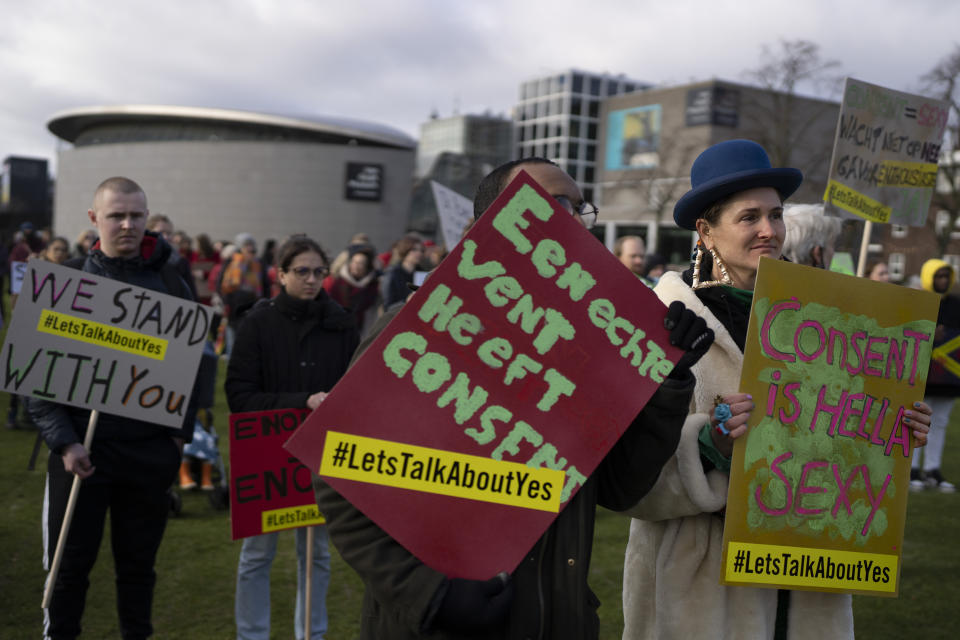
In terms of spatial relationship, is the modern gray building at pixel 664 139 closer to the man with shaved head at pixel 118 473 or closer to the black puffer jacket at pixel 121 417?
the black puffer jacket at pixel 121 417

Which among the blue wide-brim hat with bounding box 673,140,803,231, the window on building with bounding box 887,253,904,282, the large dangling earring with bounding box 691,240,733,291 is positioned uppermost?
the window on building with bounding box 887,253,904,282

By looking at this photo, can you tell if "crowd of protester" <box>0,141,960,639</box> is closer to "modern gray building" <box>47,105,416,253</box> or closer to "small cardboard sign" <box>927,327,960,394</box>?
"small cardboard sign" <box>927,327,960,394</box>

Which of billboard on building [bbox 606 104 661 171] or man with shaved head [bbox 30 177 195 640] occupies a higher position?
billboard on building [bbox 606 104 661 171]

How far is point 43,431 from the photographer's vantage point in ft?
10.5

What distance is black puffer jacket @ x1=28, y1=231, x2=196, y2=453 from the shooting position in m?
3.18

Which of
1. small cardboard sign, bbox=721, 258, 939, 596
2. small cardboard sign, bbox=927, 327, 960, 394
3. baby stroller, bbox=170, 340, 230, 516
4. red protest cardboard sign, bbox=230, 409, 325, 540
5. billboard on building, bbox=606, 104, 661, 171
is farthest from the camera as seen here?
billboard on building, bbox=606, 104, 661, 171

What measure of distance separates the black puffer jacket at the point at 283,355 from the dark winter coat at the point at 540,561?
2.09m

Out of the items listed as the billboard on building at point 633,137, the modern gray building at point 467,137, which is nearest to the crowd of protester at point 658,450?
the billboard on building at point 633,137

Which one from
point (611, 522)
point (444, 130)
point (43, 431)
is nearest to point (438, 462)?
point (43, 431)

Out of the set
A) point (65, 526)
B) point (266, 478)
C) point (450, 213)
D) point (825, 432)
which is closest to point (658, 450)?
point (825, 432)

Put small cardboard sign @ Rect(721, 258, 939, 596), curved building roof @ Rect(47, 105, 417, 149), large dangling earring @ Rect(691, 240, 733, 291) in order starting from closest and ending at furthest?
small cardboard sign @ Rect(721, 258, 939, 596) < large dangling earring @ Rect(691, 240, 733, 291) < curved building roof @ Rect(47, 105, 417, 149)

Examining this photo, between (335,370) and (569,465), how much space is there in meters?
2.40

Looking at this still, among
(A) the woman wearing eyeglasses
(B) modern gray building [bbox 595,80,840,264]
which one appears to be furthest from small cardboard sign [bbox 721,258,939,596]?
(B) modern gray building [bbox 595,80,840,264]

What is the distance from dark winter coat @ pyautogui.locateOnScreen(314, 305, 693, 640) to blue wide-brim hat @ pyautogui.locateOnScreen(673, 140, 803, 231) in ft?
2.14
